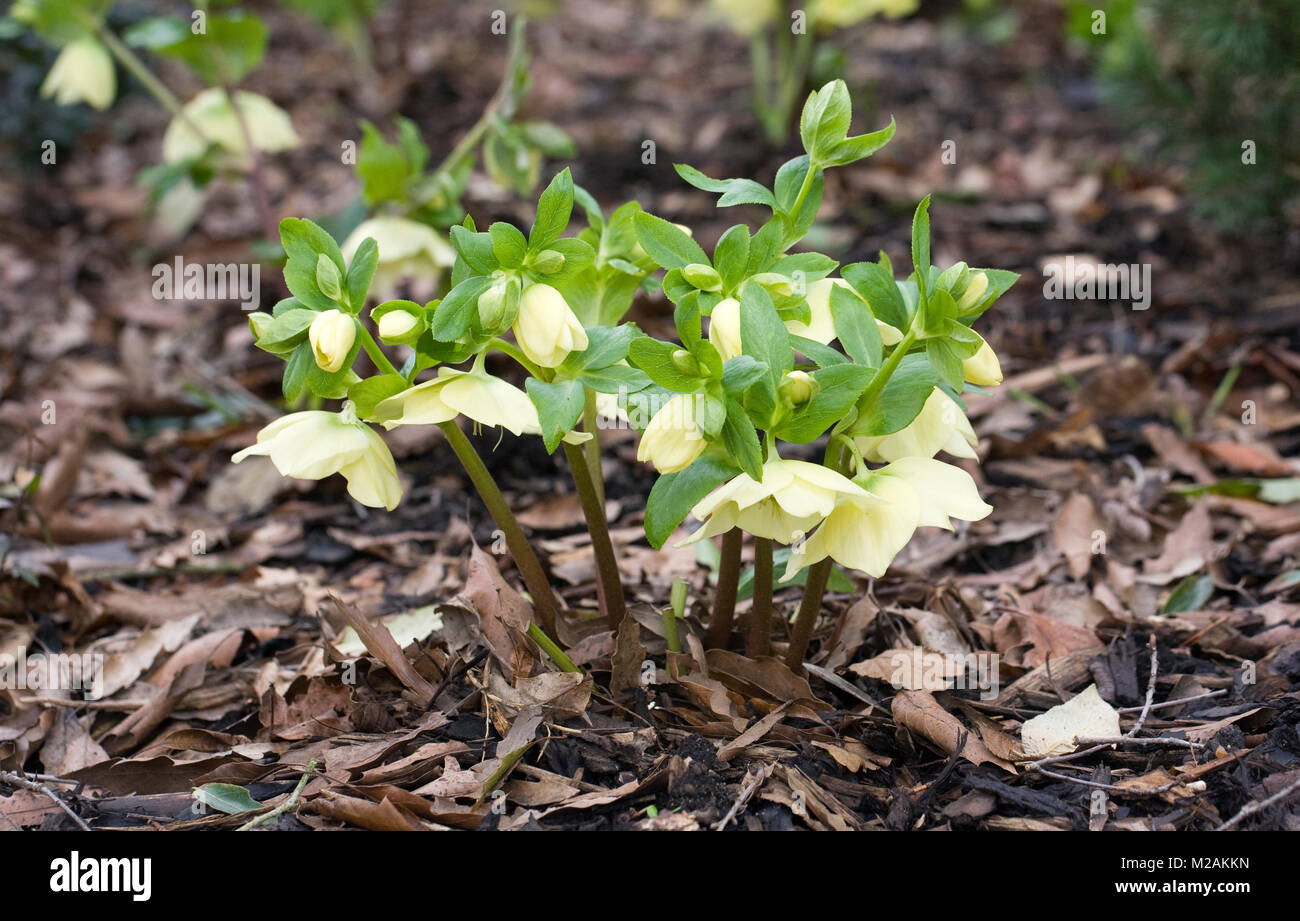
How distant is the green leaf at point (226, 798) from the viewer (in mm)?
1103

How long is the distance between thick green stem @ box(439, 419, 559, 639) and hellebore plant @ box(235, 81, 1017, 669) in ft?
0.06

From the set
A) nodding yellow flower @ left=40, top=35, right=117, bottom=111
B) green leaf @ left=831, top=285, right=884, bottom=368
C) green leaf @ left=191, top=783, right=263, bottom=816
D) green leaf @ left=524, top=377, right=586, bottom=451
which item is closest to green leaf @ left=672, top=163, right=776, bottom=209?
green leaf @ left=831, top=285, right=884, bottom=368

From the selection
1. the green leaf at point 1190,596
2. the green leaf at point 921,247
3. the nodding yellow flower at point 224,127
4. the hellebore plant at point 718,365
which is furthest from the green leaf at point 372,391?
the nodding yellow flower at point 224,127

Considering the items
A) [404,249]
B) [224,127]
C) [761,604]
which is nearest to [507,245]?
[761,604]

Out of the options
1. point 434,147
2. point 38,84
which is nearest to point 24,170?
point 38,84

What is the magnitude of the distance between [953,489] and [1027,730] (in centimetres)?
36

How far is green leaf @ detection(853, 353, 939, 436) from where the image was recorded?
3.18 feet

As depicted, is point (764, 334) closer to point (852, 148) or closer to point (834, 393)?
point (834, 393)

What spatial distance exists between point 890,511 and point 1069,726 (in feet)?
1.35

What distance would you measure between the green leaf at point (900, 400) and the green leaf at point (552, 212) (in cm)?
31

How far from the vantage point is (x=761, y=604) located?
3.76 feet

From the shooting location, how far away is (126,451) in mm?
2057

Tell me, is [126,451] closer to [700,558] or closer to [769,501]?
[700,558]

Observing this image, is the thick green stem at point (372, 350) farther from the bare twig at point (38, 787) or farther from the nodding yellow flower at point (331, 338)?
the bare twig at point (38, 787)
